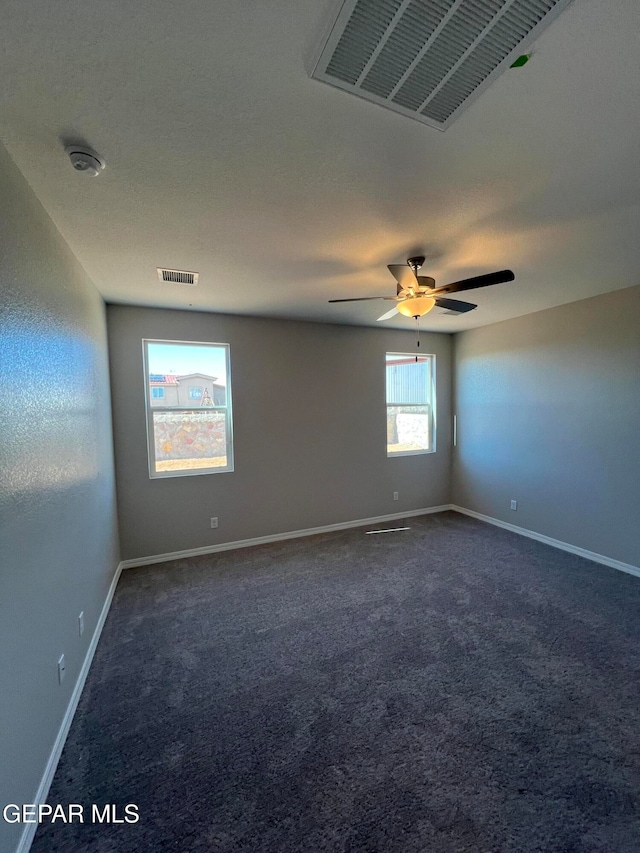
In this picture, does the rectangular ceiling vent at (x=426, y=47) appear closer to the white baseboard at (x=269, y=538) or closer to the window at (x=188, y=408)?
the window at (x=188, y=408)

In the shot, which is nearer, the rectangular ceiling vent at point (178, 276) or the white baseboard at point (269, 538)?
the rectangular ceiling vent at point (178, 276)

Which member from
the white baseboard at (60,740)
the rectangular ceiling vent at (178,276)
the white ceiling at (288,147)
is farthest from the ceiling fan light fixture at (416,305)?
the white baseboard at (60,740)

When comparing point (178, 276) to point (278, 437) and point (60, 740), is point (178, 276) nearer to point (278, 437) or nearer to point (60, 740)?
point (278, 437)

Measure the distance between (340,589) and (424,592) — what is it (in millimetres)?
720

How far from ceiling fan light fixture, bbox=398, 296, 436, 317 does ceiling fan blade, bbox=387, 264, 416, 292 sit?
0.13m

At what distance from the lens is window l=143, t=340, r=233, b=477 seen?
378 centimetres

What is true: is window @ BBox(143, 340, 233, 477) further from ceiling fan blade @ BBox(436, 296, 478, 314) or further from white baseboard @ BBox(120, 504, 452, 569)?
ceiling fan blade @ BBox(436, 296, 478, 314)

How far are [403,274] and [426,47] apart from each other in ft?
4.03

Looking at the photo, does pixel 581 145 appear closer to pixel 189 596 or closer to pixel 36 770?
pixel 36 770

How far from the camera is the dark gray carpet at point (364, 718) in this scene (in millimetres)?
1340

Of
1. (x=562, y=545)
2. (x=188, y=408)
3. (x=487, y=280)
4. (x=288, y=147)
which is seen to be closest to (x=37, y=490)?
(x=288, y=147)

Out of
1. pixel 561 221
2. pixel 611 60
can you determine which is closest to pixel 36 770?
pixel 611 60

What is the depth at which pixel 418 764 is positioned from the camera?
1569 millimetres

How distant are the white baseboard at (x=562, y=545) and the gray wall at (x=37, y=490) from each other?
174 inches
